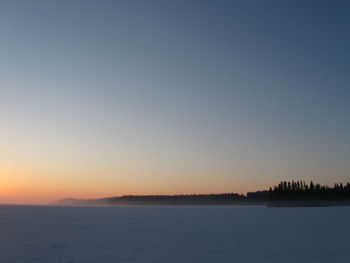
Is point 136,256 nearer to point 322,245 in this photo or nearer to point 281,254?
point 281,254

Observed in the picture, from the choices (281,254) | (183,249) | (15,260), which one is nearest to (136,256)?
(183,249)

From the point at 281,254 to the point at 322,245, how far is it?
7168 millimetres

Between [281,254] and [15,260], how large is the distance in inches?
718

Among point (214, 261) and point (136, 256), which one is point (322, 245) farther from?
point (136, 256)

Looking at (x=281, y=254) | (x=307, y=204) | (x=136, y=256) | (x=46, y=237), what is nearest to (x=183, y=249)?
(x=136, y=256)

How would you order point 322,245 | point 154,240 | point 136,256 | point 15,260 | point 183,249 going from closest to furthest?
point 15,260 → point 136,256 → point 183,249 → point 322,245 → point 154,240

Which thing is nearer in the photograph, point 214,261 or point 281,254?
point 214,261

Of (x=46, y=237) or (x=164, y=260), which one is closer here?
(x=164, y=260)

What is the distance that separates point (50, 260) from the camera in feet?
94.4

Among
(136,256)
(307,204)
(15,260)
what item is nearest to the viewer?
(15,260)

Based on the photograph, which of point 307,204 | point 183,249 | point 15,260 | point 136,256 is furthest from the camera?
point 307,204

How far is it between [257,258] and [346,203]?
173m

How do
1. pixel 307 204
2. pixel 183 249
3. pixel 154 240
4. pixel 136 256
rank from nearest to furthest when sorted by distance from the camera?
1. pixel 136 256
2. pixel 183 249
3. pixel 154 240
4. pixel 307 204

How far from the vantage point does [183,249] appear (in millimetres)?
34906
